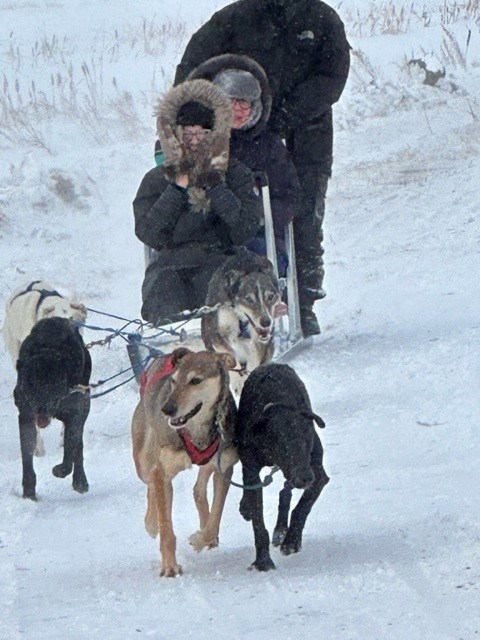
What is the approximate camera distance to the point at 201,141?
618cm

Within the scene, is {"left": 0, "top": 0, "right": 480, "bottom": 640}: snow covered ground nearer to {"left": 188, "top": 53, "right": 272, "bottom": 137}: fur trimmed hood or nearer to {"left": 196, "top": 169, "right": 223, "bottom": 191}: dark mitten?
{"left": 196, "top": 169, "right": 223, "bottom": 191}: dark mitten

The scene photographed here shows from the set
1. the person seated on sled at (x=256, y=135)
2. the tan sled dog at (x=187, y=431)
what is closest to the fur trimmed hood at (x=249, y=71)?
the person seated on sled at (x=256, y=135)

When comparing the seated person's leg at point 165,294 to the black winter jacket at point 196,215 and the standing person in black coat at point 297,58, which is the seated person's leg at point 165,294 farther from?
the standing person in black coat at point 297,58

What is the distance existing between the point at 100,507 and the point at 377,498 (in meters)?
1.11

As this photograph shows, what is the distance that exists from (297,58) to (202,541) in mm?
3682

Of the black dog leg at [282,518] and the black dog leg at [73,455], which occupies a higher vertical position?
the black dog leg at [282,518]

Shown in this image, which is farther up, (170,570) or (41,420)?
(170,570)

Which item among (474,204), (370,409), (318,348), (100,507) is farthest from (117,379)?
(474,204)

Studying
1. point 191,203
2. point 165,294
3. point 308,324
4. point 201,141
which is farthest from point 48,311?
point 308,324

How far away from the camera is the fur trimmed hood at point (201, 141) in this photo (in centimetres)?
617

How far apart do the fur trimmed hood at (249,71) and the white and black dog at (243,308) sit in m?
0.86

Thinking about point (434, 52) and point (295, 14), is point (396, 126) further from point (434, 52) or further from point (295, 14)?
point (295, 14)

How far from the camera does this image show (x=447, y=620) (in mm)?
3355

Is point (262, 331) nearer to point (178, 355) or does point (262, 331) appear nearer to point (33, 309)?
point (33, 309)
